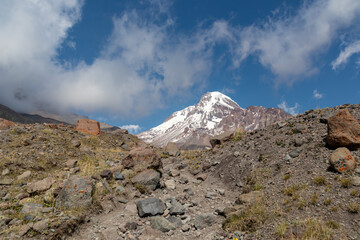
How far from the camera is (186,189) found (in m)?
11.4

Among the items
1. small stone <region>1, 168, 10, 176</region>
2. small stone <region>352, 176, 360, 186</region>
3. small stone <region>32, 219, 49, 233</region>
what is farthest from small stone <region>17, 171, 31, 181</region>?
small stone <region>352, 176, 360, 186</region>

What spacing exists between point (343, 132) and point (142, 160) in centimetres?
1136

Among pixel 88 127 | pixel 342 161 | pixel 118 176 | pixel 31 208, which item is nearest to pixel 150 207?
pixel 118 176

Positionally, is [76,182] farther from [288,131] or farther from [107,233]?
[288,131]

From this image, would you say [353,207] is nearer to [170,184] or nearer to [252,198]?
[252,198]

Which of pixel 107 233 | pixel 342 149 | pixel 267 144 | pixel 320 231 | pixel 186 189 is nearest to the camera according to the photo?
pixel 320 231

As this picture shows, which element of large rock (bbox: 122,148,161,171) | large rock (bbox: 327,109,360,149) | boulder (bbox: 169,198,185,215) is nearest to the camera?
boulder (bbox: 169,198,185,215)

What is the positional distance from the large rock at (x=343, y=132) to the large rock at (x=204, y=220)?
706cm

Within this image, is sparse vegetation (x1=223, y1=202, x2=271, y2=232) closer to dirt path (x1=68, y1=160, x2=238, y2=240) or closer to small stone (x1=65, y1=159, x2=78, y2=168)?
dirt path (x1=68, y1=160, x2=238, y2=240)

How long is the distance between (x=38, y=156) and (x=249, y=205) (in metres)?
14.4

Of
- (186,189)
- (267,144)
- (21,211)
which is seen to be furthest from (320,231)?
(21,211)

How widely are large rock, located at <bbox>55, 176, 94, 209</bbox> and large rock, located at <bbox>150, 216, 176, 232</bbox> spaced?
3.15m

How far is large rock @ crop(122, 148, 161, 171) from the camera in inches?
510

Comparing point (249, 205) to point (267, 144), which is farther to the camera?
point (267, 144)
